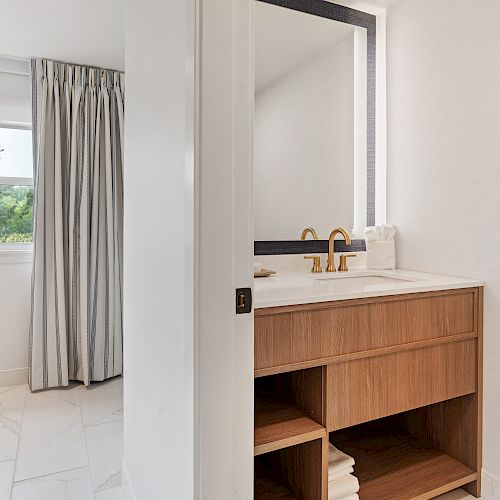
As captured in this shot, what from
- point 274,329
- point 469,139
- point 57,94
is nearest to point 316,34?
point 469,139

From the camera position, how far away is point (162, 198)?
1.41m

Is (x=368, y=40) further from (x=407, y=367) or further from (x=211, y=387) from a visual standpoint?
(x=211, y=387)

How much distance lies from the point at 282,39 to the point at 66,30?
132 centimetres

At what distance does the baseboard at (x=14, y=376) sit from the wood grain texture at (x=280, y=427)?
2.28 metres

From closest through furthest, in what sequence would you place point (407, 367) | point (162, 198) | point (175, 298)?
point (175, 298) < point (162, 198) < point (407, 367)

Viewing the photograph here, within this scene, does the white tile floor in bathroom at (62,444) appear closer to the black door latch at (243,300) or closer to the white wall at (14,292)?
the white wall at (14,292)

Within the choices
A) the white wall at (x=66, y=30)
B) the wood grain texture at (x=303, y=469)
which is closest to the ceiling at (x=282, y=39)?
the white wall at (x=66, y=30)

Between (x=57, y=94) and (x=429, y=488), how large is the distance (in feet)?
10.3

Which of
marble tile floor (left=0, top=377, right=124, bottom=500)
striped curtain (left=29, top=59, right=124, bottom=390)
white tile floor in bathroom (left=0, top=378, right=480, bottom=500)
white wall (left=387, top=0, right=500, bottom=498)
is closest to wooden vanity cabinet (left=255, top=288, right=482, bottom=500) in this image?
white wall (left=387, top=0, right=500, bottom=498)

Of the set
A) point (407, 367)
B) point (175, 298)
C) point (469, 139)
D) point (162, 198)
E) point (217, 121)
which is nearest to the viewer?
point (217, 121)

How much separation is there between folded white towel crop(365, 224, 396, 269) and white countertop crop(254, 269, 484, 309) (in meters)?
0.05

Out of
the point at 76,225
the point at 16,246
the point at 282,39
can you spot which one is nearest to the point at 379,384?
the point at 282,39

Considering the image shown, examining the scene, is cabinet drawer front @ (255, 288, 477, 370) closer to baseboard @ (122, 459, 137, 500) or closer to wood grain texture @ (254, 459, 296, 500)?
wood grain texture @ (254, 459, 296, 500)

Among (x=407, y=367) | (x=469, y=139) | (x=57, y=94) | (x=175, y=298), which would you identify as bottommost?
(x=407, y=367)
